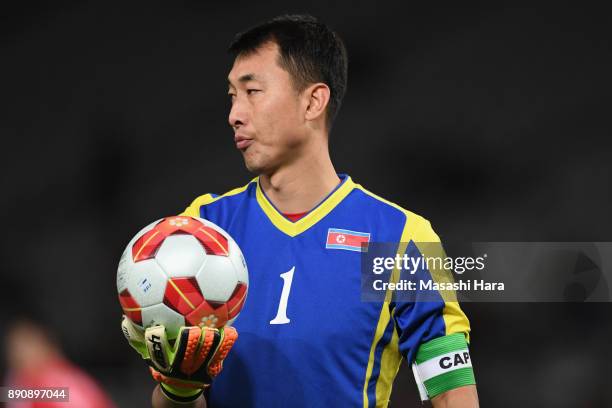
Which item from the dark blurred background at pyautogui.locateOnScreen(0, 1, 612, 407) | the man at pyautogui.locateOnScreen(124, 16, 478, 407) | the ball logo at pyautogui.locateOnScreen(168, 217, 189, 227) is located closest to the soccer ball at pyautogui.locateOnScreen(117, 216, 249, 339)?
the ball logo at pyautogui.locateOnScreen(168, 217, 189, 227)

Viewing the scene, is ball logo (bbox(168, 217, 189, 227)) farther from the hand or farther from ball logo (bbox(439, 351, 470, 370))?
ball logo (bbox(439, 351, 470, 370))

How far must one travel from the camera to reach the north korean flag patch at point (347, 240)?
96.7 inches

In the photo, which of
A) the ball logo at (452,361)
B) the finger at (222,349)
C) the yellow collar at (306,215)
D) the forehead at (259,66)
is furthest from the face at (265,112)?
the ball logo at (452,361)

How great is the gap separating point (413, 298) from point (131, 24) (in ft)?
12.3

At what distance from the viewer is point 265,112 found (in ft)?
8.12

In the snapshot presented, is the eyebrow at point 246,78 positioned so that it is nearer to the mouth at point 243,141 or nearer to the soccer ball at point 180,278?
the mouth at point 243,141

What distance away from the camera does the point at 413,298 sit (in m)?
2.37

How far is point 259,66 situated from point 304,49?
17 cm

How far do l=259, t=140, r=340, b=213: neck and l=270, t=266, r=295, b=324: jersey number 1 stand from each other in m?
0.22

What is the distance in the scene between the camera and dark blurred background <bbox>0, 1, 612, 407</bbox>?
5.07 meters

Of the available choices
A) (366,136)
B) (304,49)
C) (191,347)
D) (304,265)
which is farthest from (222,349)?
(366,136)

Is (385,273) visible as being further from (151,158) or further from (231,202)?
(151,158)

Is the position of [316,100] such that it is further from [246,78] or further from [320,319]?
[320,319]

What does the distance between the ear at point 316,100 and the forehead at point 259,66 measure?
0.37 ft
